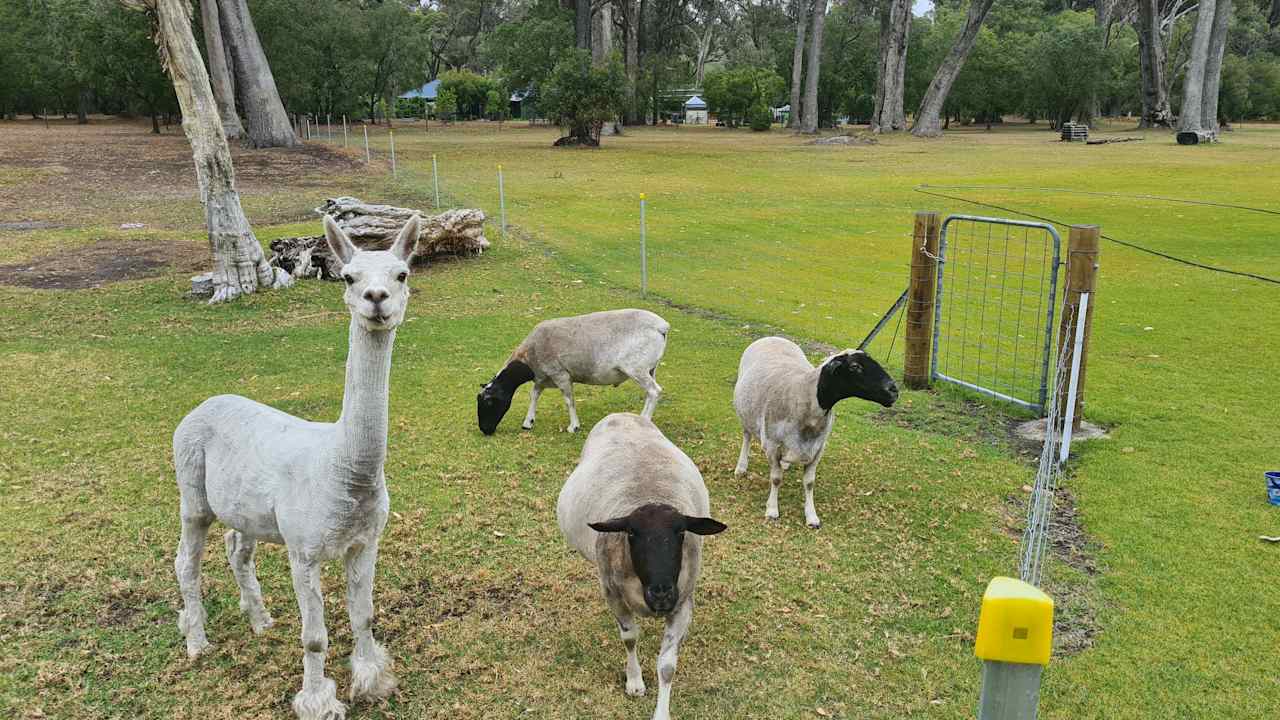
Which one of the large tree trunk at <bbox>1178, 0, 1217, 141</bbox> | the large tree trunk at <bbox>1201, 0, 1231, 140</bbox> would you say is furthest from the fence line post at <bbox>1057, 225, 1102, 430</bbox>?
the large tree trunk at <bbox>1201, 0, 1231, 140</bbox>

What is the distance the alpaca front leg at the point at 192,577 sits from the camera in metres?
6.20

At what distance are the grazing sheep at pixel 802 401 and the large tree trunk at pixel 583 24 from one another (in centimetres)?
5709

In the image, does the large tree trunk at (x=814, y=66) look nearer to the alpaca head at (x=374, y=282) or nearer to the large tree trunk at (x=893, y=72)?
the large tree trunk at (x=893, y=72)

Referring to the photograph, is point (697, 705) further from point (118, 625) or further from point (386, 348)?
point (118, 625)

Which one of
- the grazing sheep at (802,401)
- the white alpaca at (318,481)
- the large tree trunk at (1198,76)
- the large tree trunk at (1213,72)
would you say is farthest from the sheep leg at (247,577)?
the large tree trunk at (1213,72)

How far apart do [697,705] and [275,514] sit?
9.36 ft

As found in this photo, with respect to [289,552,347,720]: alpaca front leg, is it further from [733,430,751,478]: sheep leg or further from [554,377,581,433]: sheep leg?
[554,377,581,433]: sheep leg

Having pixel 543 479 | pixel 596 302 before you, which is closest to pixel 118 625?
pixel 543 479

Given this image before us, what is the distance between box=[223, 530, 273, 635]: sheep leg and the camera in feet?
21.0

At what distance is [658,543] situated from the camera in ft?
17.7

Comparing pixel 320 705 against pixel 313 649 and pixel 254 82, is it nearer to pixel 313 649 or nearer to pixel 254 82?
pixel 313 649

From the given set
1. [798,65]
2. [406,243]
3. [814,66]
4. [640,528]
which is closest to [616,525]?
[640,528]

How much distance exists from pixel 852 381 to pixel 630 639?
3.37 meters

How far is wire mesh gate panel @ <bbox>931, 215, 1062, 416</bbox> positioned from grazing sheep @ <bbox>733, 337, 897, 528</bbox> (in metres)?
2.69
